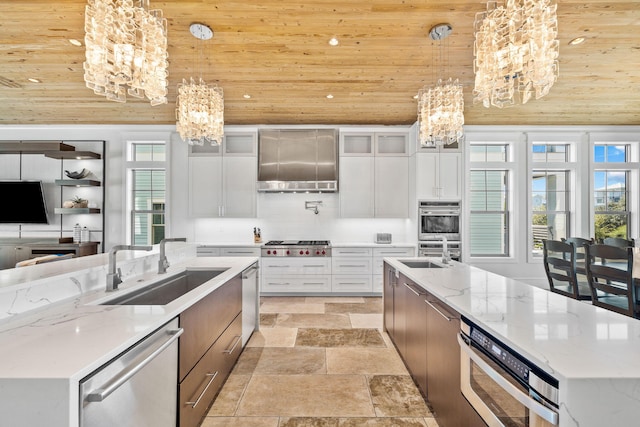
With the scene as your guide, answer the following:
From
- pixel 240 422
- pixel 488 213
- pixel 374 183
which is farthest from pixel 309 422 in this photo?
pixel 488 213

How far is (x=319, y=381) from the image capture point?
7.93 feet

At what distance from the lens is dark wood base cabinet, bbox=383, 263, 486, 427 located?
5.13ft

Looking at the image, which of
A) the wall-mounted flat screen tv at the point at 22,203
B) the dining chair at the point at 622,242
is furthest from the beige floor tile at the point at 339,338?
the wall-mounted flat screen tv at the point at 22,203

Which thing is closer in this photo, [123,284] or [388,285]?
[123,284]

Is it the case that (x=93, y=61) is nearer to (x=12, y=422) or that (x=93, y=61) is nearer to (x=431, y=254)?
(x=12, y=422)

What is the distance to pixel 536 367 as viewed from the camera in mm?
995

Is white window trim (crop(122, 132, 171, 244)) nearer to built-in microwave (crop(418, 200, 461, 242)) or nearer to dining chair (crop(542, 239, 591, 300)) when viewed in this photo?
built-in microwave (crop(418, 200, 461, 242))

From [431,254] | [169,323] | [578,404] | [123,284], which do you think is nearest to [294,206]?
[431,254]

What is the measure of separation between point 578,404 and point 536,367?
0.46 ft

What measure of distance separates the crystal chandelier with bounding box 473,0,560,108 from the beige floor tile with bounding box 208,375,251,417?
285 centimetres

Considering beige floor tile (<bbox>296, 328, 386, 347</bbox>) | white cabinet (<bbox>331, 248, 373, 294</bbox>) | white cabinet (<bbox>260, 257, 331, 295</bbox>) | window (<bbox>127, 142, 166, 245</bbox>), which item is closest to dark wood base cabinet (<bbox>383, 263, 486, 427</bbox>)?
beige floor tile (<bbox>296, 328, 386, 347</bbox>)

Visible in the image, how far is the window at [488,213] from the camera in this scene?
17.6 feet

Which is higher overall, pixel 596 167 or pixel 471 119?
pixel 471 119

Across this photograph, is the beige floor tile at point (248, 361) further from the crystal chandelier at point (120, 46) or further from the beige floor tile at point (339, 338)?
the crystal chandelier at point (120, 46)
